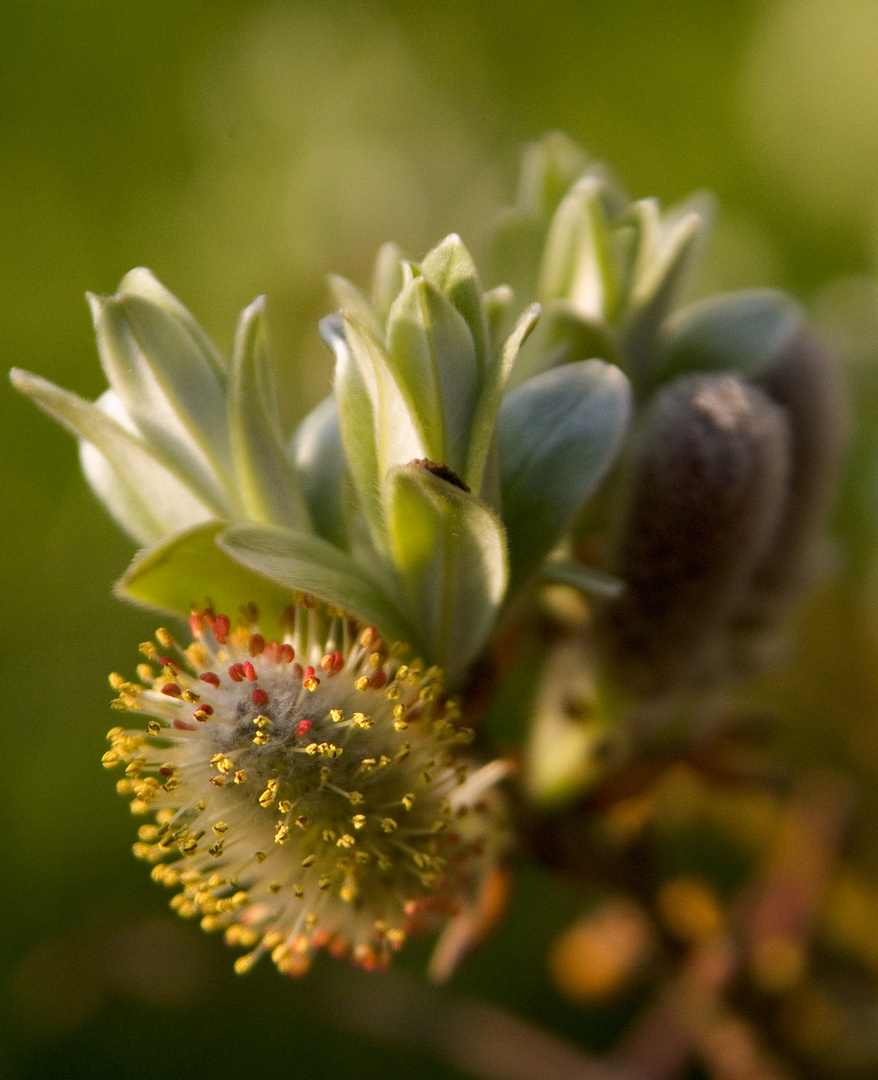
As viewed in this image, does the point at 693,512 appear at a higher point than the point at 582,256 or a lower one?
lower

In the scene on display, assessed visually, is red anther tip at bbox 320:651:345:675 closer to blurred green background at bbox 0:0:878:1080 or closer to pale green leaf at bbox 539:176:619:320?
pale green leaf at bbox 539:176:619:320

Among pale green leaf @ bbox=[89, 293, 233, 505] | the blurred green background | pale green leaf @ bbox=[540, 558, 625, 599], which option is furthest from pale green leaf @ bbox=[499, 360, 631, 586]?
the blurred green background

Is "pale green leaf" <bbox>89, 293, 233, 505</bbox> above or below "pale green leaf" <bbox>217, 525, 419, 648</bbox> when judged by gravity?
above

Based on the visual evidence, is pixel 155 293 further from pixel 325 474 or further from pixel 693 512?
pixel 693 512

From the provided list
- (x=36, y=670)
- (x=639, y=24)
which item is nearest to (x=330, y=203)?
(x=639, y=24)

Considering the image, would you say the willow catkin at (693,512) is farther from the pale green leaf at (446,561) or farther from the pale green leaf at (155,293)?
the pale green leaf at (155,293)

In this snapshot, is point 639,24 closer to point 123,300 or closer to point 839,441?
point 839,441

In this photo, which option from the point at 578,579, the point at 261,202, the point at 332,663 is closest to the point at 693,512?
the point at 578,579
